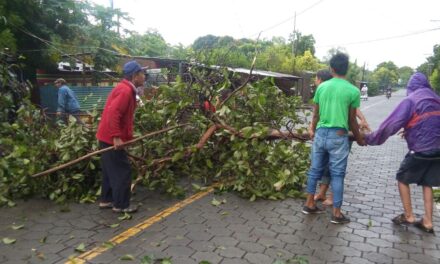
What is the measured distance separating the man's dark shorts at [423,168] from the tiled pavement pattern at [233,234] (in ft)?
1.89

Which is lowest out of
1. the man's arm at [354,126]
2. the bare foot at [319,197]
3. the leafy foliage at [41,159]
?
the bare foot at [319,197]

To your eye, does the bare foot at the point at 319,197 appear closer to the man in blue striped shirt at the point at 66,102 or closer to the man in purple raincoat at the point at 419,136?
the man in purple raincoat at the point at 419,136

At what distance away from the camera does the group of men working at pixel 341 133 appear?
4402mm

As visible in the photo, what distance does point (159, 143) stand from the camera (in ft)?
19.1

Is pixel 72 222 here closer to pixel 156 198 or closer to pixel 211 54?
pixel 156 198

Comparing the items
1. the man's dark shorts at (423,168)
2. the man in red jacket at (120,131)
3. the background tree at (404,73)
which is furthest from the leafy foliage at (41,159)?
the background tree at (404,73)

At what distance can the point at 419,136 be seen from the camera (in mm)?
4402

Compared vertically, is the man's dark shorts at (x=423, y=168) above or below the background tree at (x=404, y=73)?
below

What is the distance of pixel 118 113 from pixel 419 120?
11.0ft

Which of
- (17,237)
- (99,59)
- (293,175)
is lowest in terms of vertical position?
(17,237)

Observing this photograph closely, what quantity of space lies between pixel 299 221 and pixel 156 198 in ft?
6.44

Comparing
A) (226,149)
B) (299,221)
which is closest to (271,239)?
(299,221)

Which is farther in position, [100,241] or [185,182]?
[185,182]

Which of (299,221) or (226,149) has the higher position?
(226,149)
